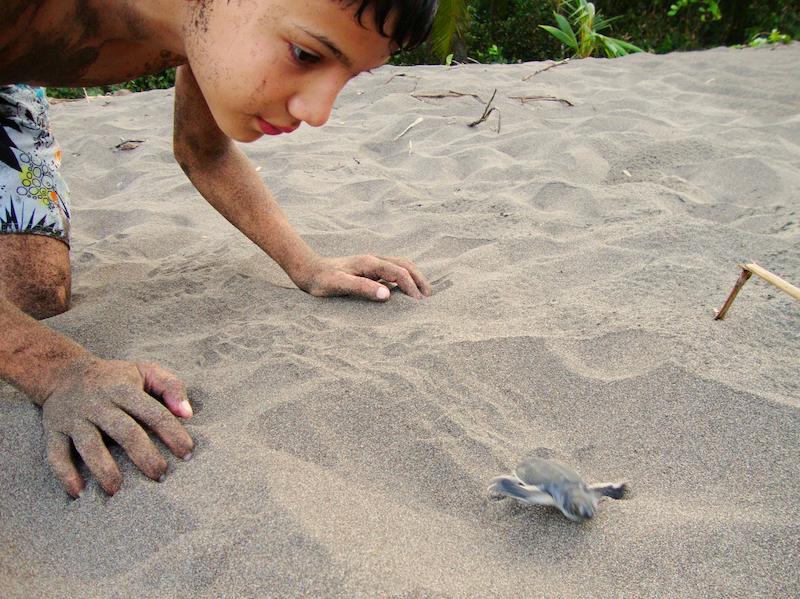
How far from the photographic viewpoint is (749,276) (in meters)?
1.45

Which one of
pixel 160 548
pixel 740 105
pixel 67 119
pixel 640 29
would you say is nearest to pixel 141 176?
pixel 67 119

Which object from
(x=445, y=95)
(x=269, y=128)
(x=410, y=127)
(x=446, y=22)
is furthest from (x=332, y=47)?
(x=446, y=22)

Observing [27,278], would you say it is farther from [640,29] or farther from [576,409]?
[640,29]

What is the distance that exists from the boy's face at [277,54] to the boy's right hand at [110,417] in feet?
2.01

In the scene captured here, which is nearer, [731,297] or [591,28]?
[731,297]

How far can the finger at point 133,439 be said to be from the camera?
116 cm

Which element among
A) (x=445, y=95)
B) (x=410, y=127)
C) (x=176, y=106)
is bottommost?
(x=410, y=127)

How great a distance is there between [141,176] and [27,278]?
1625 millimetres

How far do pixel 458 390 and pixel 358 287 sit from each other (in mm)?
561

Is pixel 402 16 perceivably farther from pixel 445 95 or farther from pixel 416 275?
pixel 445 95

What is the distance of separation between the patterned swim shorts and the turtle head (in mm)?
1774

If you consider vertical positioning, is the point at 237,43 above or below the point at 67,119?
above

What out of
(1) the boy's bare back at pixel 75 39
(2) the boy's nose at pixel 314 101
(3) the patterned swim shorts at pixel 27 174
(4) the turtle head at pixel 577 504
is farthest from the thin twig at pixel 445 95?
(4) the turtle head at pixel 577 504

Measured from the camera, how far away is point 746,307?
1.62 metres
